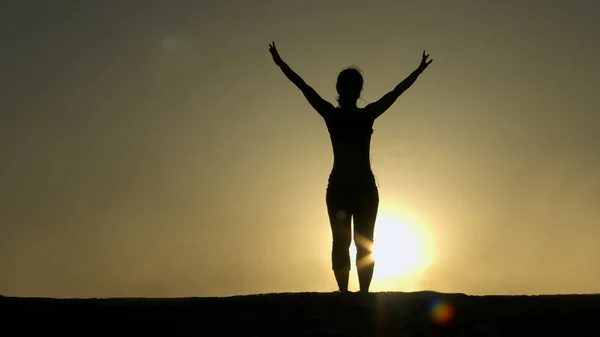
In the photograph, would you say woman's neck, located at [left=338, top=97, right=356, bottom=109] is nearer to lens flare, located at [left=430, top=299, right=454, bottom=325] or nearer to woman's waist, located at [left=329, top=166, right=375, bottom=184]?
woman's waist, located at [left=329, top=166, right=375, bottom=184]

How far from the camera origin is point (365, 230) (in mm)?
8023

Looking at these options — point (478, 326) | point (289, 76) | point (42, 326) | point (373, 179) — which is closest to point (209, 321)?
point (42, 326)

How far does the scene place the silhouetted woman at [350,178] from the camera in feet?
26.3

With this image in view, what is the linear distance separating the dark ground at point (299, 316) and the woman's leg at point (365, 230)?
1.63m

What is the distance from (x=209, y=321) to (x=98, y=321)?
878 millimetres

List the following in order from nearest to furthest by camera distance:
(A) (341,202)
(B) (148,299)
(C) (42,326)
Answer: (C) (42,326) < (B) (148,299) < (A) (341,202)

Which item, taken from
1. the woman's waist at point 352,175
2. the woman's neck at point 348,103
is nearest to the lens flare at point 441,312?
the woman's waist at point 352,175

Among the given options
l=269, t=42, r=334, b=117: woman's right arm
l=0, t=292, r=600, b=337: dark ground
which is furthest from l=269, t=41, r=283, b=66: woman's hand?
l=0, t=292, r=600, b=337: dark ground

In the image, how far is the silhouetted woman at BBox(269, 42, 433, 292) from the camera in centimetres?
801

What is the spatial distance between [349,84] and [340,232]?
161 centimetres

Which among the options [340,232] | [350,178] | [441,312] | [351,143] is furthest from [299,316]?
[351,143]

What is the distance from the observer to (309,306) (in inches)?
242

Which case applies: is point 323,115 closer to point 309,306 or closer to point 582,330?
point 309,306


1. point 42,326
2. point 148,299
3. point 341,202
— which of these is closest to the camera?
point 42,326
